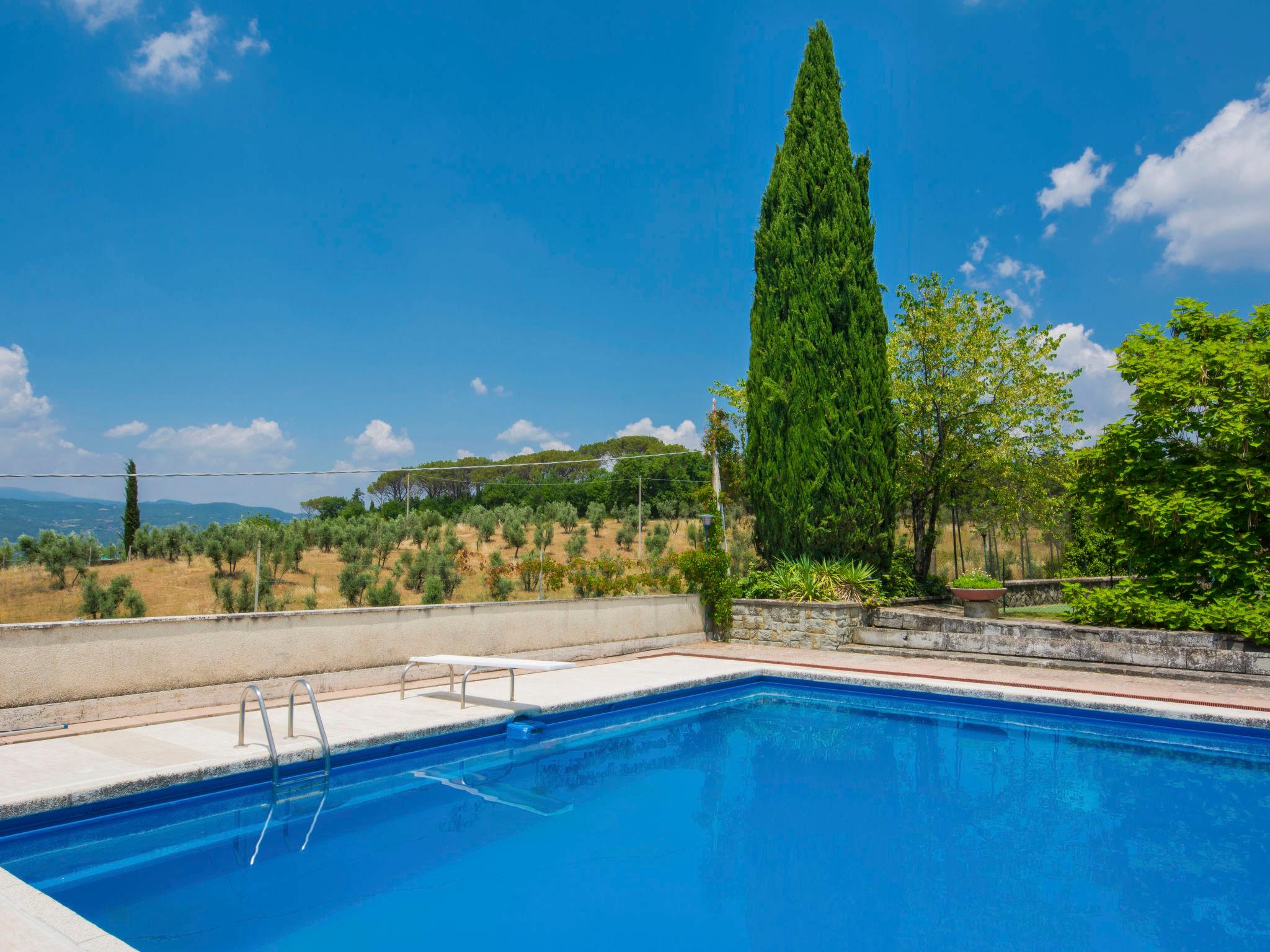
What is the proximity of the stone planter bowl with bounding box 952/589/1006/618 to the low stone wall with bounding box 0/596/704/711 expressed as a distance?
5.48 metres

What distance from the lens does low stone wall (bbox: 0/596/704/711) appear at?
6.51 metres

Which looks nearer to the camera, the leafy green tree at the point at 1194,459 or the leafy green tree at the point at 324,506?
the leafy green tree at the point at 1194,459

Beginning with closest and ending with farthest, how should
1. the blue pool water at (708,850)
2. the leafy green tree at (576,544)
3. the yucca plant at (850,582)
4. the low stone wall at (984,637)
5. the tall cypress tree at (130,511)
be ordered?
the blue pool water at (708,850) → the tall cypress tree at (130,511) → the low stone wall at (984,637) → the leafy green tree at (576,544) → the yucca plant at (850,582)

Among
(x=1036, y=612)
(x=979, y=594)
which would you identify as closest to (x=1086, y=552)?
(x=1036, y=612)

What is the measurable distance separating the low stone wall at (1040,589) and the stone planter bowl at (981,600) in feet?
22.7

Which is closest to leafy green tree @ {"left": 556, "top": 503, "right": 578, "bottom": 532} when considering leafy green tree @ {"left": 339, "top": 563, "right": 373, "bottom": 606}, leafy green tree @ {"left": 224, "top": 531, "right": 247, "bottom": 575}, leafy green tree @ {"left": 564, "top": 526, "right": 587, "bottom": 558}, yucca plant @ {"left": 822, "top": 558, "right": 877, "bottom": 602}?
leafy green tree @ {"left": 564, "top": 526, "right": 587, "bottom": 558}

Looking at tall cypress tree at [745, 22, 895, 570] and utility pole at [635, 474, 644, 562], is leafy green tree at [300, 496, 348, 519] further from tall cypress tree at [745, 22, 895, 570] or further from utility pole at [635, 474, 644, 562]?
tall cypress tree at [745, 22, 895, 570]

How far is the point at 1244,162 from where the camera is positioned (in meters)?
12.7

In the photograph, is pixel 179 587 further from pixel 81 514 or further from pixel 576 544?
pixel 576 544

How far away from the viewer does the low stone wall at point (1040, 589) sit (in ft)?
59.5

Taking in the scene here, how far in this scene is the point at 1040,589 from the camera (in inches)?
746

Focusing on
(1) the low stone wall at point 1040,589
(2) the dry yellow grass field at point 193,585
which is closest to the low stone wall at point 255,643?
(2) the dry yellow grass field at point 193,585

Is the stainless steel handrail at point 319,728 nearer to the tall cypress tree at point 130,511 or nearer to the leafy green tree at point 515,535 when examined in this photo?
the tall cypress tree at point 130,511

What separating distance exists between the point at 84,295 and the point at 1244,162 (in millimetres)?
22839
